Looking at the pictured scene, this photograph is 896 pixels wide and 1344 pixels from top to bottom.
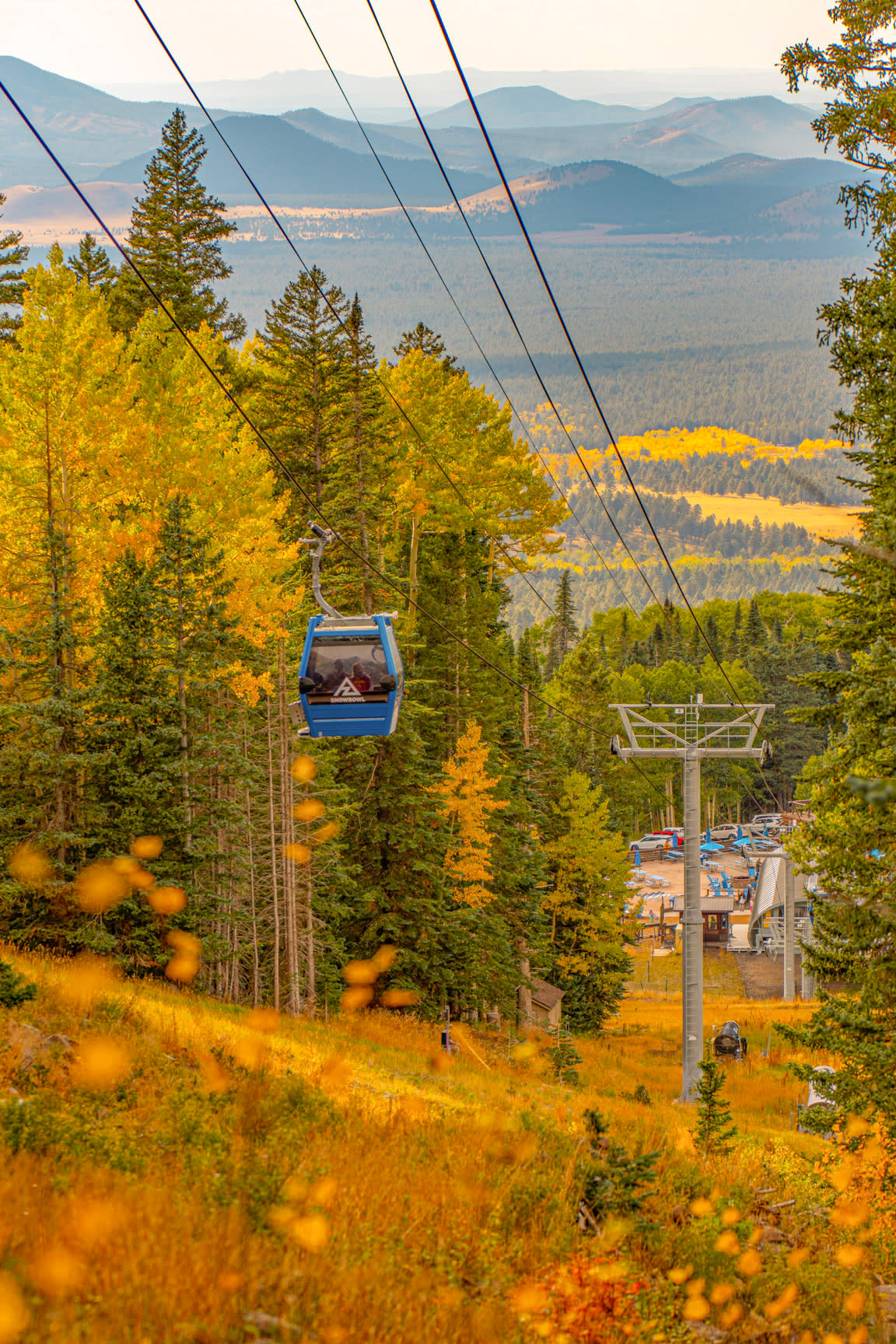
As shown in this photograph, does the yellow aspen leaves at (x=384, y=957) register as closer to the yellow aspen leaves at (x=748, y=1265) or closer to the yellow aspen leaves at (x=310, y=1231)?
the yellow aspen leaves at (x=748, y=1265)

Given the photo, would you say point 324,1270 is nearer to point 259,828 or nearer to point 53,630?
point 53,630

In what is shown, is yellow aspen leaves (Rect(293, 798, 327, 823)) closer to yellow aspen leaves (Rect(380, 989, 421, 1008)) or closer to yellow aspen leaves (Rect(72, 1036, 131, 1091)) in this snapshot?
yellow aspen leaves (Rect(380, 989, 421, 1008))

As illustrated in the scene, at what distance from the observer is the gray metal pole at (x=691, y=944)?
2238 cm

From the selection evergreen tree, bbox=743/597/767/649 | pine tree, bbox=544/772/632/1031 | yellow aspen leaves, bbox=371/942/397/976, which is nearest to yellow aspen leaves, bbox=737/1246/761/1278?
yellow aspen leaves, bbox=371/942/397/976

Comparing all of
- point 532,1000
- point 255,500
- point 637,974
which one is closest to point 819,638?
point 255,500

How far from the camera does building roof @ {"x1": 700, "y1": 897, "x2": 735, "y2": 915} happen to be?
7425 centimetres

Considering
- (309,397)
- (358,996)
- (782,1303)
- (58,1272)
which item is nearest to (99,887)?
(358,996)

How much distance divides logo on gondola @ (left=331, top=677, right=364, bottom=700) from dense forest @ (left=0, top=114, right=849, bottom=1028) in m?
3.66

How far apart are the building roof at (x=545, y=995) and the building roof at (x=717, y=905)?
32.2 meters

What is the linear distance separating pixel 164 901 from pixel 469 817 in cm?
1622

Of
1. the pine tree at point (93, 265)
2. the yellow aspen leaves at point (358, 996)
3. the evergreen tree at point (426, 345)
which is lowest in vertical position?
the yellow aspen leaves at point (358, 996)

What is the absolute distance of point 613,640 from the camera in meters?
161

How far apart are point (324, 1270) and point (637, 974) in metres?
60.5

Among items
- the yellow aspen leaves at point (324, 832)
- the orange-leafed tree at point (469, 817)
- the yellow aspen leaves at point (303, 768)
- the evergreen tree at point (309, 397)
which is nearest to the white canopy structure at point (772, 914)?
the orange-leafed tree at point (469, 817)
